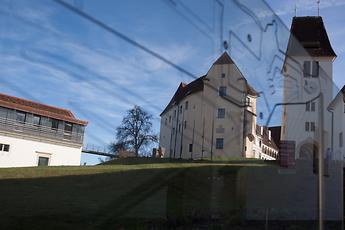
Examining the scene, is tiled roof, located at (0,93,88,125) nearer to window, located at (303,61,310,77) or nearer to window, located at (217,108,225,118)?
window, located at (217,108,225,118)

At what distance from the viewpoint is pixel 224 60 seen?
2.57 m

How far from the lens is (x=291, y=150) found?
3.88 metres

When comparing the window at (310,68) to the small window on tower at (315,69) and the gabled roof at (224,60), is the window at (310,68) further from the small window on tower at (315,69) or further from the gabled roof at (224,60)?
the gabled roof at (224,60)

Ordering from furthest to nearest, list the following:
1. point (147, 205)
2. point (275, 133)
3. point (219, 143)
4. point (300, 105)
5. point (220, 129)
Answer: point (147, 205) → point (300, 105) → point (275, 133) → point (219, 143) → point (220, 129)

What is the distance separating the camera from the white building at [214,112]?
2.66 meters

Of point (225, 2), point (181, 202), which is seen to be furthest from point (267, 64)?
point (181, 202)

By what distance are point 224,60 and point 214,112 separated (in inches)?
18.0

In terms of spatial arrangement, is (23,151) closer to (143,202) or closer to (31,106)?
(143,202)

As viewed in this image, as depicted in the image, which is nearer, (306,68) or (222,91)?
(222,91)

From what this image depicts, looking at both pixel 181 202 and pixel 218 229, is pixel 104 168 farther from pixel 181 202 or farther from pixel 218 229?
pixel 218 229

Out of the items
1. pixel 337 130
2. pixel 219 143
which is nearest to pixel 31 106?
pixel 219 143

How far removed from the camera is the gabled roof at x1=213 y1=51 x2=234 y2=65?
8.23ft

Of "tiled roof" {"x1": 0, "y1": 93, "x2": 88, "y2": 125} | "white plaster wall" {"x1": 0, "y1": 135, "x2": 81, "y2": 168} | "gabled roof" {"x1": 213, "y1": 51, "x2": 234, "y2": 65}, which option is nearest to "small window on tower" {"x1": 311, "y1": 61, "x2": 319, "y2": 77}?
"gabled roof" {"x1": 213, "y1": 51, "x2": 234, "y2": 65}

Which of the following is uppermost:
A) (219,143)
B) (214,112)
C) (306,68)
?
(306,68)
